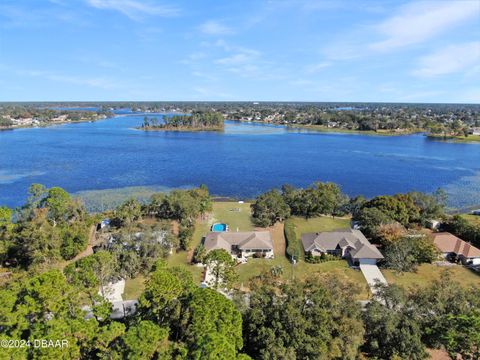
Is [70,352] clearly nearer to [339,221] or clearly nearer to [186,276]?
[186,276]

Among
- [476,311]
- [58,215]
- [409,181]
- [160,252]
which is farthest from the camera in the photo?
[409,181]

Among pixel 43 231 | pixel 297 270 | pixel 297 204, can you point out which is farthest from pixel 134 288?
pixel 297 204

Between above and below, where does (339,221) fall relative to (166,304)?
below

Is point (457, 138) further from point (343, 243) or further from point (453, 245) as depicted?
point (343, 243)

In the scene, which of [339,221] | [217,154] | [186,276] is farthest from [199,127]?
[186,276]

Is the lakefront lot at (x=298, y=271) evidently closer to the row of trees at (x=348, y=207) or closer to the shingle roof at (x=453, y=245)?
the shingle roof at (x=453, y=245)
